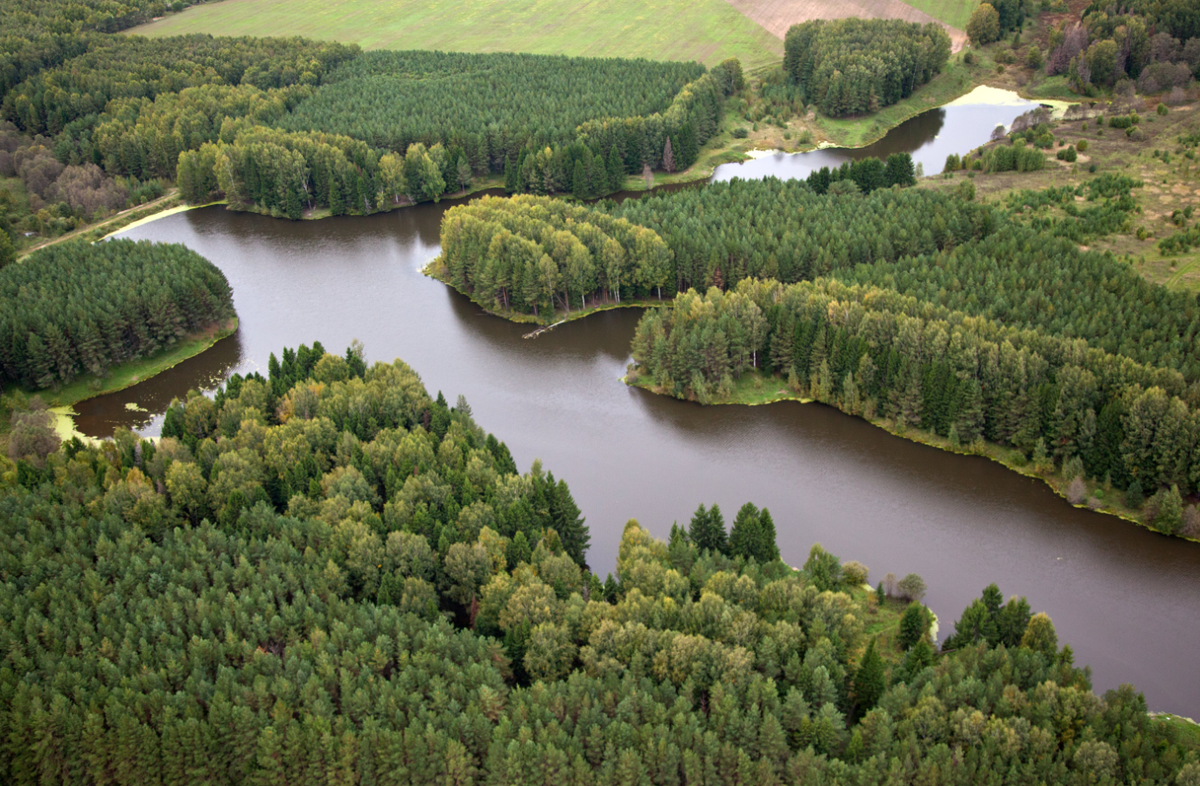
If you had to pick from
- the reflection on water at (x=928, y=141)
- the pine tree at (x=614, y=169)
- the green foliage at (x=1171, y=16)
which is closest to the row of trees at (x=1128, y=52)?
the green foliage at (x=1171, y=16)

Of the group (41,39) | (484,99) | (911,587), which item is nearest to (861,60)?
(484,99)

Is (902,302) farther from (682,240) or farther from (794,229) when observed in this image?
(682,240)

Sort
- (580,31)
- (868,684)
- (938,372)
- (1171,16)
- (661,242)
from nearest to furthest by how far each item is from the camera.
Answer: (868,684) → (938,372) → (661,242) → (1171,16) → (580,31)

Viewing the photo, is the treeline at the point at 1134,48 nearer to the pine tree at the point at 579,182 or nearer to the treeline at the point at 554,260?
the pine tree at the point at 579,182

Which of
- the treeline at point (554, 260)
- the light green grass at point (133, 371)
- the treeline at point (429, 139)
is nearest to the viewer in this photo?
the light green grass at point (133, 371)

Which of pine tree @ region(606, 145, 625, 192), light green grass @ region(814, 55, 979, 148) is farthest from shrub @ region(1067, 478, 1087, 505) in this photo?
light green grass @ region(814, 55, 979, 148)

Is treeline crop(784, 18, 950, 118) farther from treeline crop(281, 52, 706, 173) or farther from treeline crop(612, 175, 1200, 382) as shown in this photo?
treeline crop(612, 175, 1200, 382)
